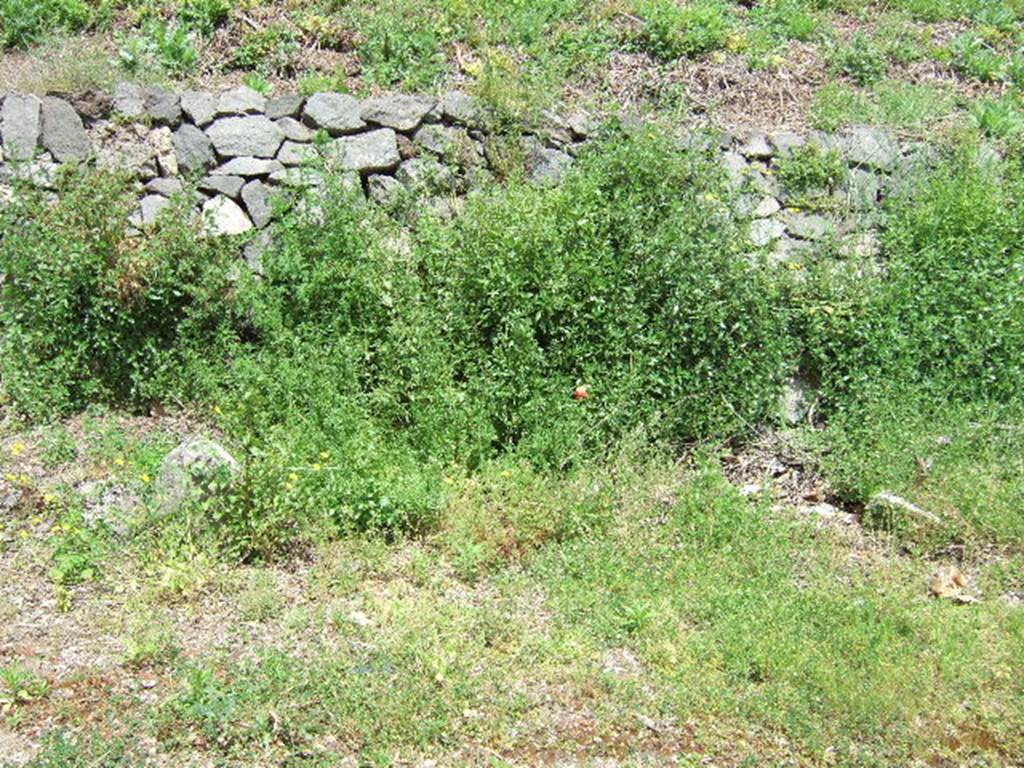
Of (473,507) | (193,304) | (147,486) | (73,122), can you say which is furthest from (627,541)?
(73,122)

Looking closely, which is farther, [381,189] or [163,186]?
[381,189]

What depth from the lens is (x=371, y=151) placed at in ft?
27.2

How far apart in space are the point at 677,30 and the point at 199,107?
4323 mm

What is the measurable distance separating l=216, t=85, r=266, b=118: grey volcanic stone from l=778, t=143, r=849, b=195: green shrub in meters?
4.11

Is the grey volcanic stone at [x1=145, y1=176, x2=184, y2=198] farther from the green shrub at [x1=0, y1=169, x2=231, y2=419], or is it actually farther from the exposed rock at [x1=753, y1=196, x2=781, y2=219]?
the exposed rock at [x1=753, y1=196, x2=781, y2=219]

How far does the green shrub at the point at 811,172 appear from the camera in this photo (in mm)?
8703

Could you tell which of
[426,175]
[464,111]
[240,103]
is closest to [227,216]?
[240,103]

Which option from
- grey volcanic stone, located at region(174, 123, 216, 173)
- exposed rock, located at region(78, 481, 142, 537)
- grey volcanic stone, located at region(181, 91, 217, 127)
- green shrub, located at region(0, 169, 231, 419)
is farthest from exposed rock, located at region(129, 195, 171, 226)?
exposed rock, located at region(78, 481, 142, 537)

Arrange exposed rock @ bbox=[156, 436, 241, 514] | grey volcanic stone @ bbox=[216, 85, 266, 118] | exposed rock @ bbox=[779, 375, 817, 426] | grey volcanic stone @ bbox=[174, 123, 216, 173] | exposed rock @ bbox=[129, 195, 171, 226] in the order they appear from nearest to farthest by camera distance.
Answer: exposed rock @ bbox=[156, 436, 241, 514] → exposed rock @ bbox=[779, 375, 817, 426] → exposed rock @ bbox=[129, 195, 171, 226] → grey volcanic stone @ bbox=[174, 123, 216, 173] → grey volcanic stone @ bbox=[216, 85, 266, 118]

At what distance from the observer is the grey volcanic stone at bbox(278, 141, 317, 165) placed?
26.8ft

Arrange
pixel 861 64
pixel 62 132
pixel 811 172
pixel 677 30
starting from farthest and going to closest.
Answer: pixel 861 64, pixel 677 30, pixel 811 172, pixel 62 132

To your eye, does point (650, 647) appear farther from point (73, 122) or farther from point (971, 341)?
point (73, 122)

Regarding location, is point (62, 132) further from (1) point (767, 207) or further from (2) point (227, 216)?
(1) point (767, 207)

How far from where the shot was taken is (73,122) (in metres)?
8.01
